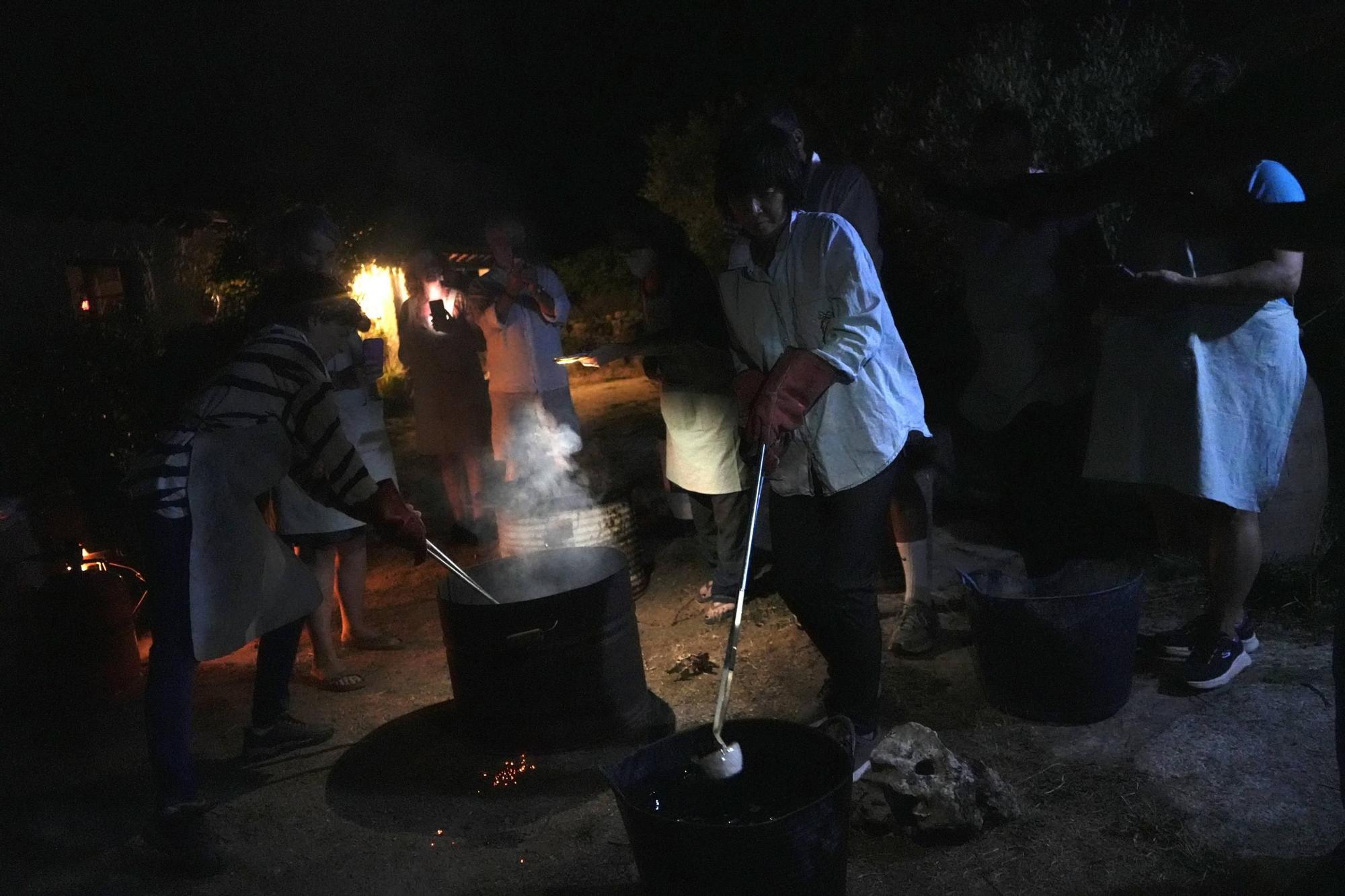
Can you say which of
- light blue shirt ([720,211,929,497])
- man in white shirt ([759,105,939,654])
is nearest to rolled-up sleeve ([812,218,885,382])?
light blue shirt ([720,211,929,497])

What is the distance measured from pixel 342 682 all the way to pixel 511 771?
1.55m

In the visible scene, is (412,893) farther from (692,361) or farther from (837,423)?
(692,361)

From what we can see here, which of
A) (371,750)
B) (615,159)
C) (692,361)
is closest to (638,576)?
(692,361)

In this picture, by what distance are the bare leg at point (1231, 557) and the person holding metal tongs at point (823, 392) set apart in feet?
4.35

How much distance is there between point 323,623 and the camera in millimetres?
5250

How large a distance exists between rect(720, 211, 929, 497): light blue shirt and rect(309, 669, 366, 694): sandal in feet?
9.68

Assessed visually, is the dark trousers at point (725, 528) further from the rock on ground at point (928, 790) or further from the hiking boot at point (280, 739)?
the hiking boot at point (280, 739)

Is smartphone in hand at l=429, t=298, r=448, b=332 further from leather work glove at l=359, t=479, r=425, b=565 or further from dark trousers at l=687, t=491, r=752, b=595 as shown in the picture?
leather work glove at l=359, t=479, r=425, b=565

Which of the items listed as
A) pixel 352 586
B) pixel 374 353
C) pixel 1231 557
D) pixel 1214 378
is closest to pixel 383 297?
pixel 374 353

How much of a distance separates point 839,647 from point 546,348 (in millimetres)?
4374

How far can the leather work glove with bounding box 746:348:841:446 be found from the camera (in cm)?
319

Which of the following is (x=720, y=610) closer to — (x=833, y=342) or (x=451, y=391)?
(x=833, y=342)

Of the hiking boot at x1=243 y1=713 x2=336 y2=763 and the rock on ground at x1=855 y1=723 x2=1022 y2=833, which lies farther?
the hiking boot at x1=243 y1=713 x2=336 y2=763

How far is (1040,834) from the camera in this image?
3.21 metres
